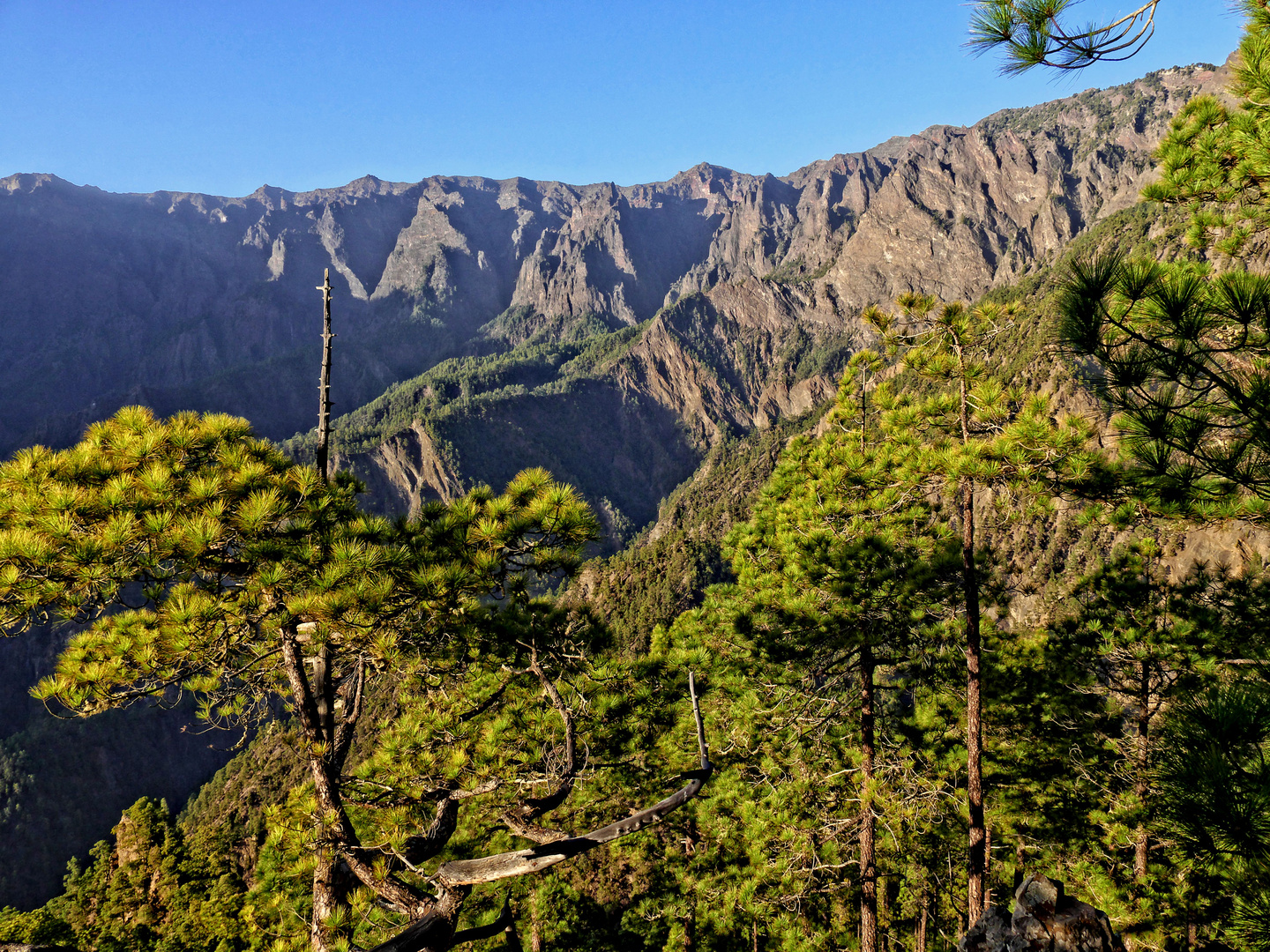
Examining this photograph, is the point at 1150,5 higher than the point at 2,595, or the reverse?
the point at 1150,5

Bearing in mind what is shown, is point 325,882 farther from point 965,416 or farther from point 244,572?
point 965,416

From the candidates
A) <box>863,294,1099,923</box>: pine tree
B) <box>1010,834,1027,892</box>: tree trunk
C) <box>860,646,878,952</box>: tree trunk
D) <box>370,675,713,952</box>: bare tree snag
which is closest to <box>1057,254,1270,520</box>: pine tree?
<box>863,294,1099,923</box>: pine tree

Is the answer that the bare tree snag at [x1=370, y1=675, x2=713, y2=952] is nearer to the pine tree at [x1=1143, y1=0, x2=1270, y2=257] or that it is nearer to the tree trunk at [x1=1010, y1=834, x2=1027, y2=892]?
the pine tree at [x1=1143, y1=0, x2=1270, y2=257]

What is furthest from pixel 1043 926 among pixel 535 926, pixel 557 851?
pixel 535 926

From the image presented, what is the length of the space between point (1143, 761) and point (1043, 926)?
6645 millimetres

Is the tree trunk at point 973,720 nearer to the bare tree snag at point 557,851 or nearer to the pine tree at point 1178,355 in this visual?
the pine tree at point 1178,355

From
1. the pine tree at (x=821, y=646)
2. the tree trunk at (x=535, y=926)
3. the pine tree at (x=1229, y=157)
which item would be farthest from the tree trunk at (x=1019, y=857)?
the pine tree at (x=1229, y=157)

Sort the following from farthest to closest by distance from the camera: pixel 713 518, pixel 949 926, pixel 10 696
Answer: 1. pixel 713 518
2. pixel 10 696
3. pixel 949 926

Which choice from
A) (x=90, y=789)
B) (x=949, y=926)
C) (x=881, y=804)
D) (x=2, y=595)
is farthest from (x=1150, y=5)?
(x=90, y=789)

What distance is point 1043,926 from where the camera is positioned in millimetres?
5664

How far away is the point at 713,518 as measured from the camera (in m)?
170

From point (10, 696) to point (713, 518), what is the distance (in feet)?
597

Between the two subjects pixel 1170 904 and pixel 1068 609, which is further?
pixel 1068 609

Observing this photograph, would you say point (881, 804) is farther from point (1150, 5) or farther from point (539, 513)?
point (1150, 5)
